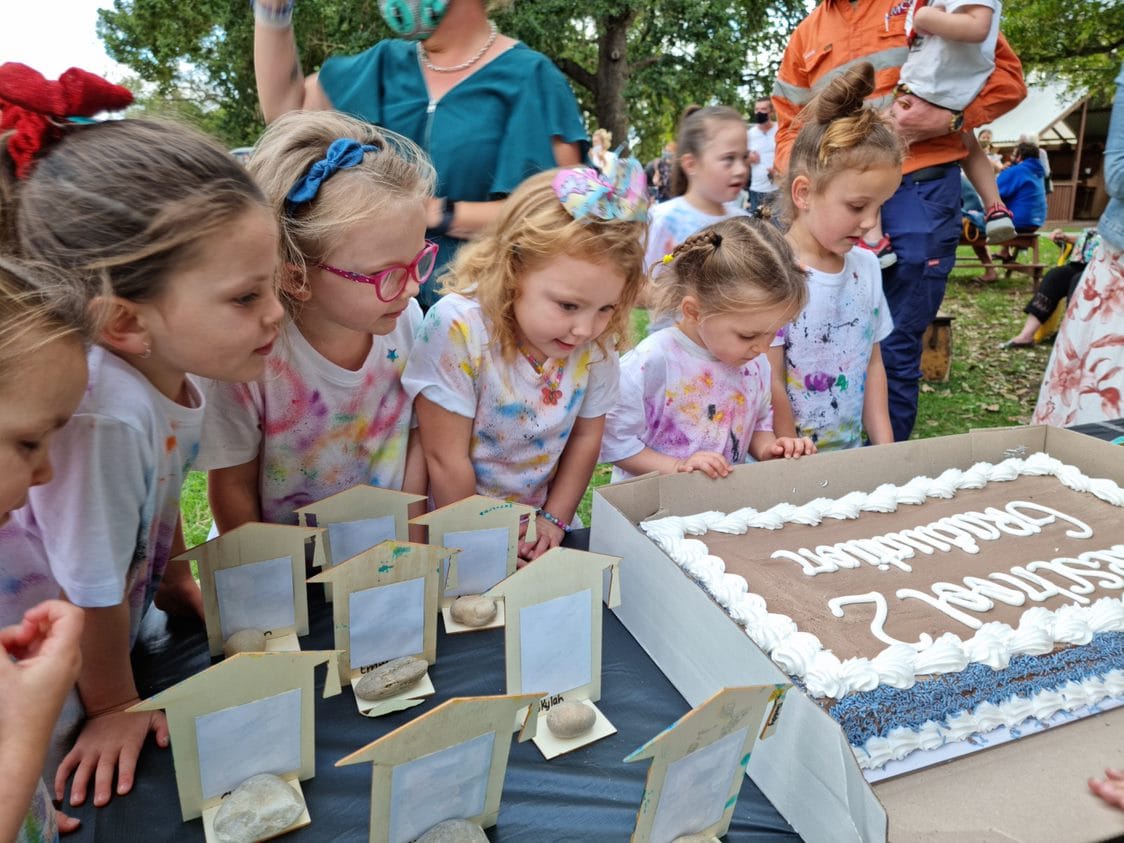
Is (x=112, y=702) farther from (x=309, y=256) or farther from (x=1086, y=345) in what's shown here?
(x=1086, y=345)

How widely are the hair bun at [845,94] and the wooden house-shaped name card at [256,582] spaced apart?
5.98 feet

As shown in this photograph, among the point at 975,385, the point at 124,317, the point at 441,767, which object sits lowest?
the point at 975,385

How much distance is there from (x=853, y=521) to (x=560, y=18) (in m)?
11.8

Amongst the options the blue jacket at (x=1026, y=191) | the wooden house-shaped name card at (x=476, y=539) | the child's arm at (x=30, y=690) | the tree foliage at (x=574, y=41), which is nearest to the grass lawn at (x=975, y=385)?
the blue jacket at (x=1026, y=191)

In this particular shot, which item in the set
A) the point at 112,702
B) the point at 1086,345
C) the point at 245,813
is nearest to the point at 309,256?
the point at 112,702

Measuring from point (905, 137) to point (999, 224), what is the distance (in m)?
0.91

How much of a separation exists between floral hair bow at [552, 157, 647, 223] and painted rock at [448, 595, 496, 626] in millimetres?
731

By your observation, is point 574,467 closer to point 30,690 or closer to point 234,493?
point 234,493

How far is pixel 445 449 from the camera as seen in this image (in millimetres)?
1604

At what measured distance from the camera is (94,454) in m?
0.97

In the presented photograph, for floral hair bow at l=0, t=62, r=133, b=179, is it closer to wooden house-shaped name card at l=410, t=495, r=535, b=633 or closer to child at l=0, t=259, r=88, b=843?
child at l=0, t=259, r=88, b=843

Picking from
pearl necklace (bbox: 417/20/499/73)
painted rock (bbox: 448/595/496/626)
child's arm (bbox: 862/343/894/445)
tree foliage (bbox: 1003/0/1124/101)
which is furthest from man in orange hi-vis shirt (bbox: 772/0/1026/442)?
tree foliage (bbox: 1003/0/1124/101)

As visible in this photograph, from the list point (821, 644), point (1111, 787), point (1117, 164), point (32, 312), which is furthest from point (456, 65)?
point (1117, 164)

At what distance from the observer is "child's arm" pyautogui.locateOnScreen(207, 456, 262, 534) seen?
140cm
